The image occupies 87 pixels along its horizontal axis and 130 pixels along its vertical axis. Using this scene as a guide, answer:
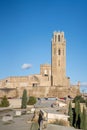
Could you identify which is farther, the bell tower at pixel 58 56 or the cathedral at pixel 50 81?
the bell tower at pixel 58 56

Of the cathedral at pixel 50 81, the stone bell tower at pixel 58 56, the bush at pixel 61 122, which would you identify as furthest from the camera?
the stone bell tower at pixel 58 56

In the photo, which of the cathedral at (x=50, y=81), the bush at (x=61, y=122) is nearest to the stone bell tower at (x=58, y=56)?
the cathedral at (x=50, y=81)

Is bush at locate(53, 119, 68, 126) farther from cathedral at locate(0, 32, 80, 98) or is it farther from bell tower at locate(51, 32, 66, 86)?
bell tower at locate(51, 32, 66, 86)

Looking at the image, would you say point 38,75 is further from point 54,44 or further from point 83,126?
point 83,126

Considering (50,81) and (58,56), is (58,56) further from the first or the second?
(50,81)

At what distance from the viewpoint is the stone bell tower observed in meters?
73.9

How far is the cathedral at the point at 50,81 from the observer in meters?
70.9

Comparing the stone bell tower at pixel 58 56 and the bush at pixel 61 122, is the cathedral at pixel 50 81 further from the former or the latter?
the bush at pixel 61 122

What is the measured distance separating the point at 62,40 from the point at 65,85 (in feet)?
30.8

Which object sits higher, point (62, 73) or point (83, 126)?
point (62, 73)

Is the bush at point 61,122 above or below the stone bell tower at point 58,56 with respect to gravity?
below

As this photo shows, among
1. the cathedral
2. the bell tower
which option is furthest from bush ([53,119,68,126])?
the bell tower

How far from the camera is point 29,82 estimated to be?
76000mm

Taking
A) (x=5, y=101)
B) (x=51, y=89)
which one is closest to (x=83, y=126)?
(x=5, y=101)
